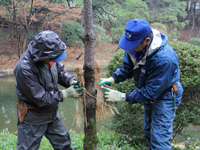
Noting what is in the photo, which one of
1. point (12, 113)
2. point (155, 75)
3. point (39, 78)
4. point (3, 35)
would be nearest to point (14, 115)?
point (12, 113)

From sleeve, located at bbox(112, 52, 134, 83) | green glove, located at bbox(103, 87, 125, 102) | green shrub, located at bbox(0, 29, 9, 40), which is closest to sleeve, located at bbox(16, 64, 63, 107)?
green glove, located at bbox(103, 87, 125, 102)

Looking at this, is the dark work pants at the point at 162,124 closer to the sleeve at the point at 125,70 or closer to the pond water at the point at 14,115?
the sleeve at the point at 125,70

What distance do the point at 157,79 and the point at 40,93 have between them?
4.42 ft

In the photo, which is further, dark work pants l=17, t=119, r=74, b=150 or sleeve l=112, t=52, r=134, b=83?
sleeve l=112, t=52, r=134, b=83

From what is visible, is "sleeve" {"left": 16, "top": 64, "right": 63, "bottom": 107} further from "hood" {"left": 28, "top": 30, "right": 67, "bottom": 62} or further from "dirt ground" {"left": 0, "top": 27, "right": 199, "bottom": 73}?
"dirt ground" {"left": 0, "top": 27, "right": 199, "bottom": 73}

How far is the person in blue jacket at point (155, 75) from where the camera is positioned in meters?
1.92

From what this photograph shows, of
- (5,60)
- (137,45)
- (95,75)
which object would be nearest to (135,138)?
(95,75)

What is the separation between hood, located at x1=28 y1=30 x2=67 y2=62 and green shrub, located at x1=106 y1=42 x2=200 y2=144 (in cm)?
161

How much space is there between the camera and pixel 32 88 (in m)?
1.90

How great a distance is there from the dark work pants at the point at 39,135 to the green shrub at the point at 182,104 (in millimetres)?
1150

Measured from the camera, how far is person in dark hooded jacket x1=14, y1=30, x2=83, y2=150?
1.87 m

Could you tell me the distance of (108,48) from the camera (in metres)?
20.0

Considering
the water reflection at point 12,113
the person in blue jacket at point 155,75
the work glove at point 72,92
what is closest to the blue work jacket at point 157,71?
the person in blue jacket at point 155,75

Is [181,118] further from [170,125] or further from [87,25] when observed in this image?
[87,25]
